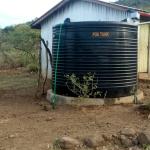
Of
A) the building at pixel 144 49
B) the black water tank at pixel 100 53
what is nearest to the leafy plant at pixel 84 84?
the black water tank at pixel 100 53

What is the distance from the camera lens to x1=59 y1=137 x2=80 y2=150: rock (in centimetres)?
581

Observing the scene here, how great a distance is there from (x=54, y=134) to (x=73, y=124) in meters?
0.81

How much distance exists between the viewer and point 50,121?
24.7 ft

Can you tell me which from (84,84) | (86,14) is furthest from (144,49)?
(84,84)

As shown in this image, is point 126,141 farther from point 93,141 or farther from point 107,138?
point 93,141

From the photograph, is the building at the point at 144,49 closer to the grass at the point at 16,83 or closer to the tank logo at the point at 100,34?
the grass at the point at 16,83

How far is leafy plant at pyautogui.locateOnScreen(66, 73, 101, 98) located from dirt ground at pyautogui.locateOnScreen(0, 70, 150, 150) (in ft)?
1.20

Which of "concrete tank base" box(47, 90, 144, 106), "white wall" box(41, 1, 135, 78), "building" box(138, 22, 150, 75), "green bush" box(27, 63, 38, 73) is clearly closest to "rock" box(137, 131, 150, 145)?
"concrete tank base" box(47, 90, 144, 106)

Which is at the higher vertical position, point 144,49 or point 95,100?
point 144,49

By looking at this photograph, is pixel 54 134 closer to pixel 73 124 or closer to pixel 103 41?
pixel 73 124

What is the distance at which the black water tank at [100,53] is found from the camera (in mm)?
9055

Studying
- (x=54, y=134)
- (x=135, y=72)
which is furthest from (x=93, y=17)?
(x=54, y=134)

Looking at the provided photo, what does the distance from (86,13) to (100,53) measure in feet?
17.0

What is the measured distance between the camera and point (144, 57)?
45.8ft
